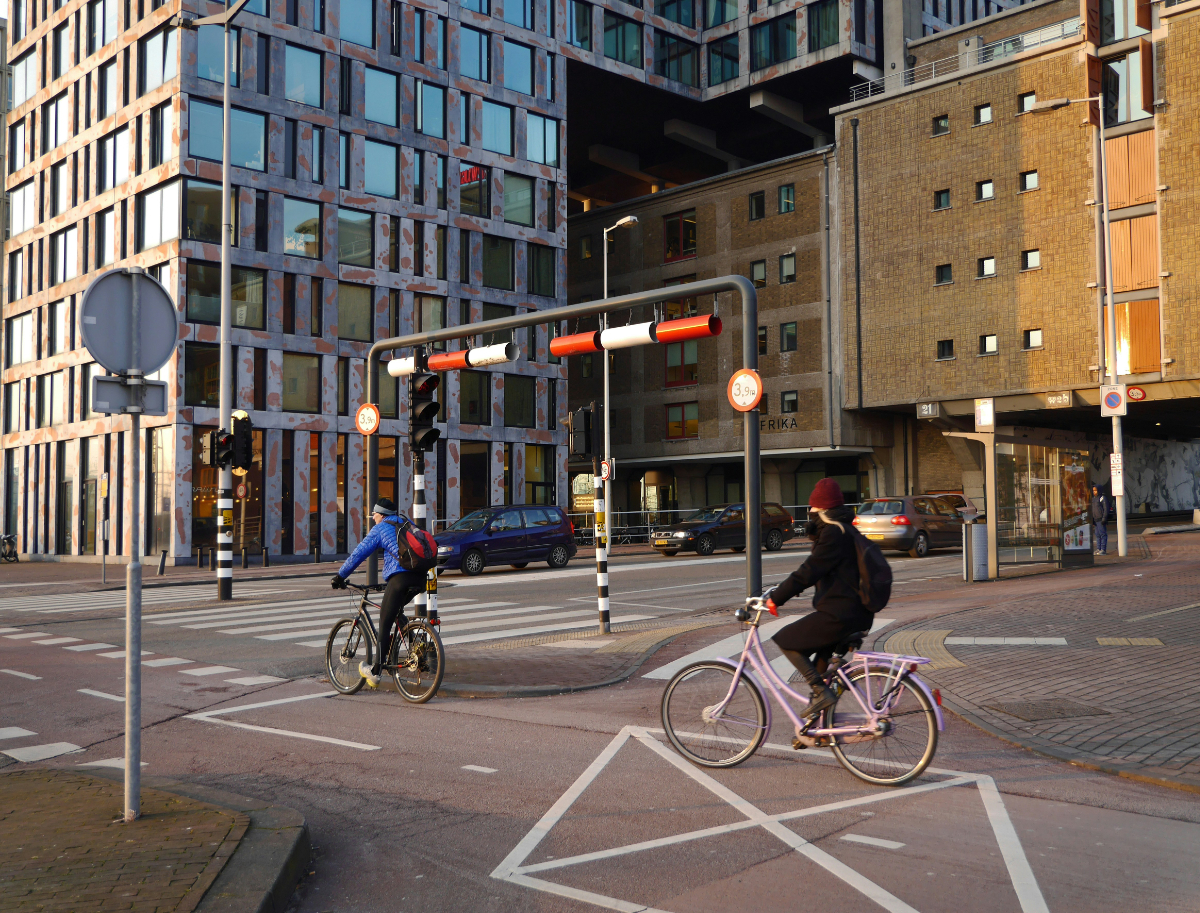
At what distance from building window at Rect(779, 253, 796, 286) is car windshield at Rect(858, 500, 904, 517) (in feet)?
72.3

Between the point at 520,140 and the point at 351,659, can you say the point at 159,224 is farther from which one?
the point at 351,659

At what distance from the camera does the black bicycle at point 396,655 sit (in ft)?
31.0

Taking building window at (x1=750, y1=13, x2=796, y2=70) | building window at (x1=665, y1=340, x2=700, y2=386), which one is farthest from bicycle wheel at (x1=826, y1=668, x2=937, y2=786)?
building window at (x1=750, y1=13, x2=796, y2=70)

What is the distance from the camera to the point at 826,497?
6.60 m

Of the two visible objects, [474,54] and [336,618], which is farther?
[474,54]

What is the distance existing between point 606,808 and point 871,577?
198 cm

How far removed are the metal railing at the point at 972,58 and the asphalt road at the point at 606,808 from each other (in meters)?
39.3

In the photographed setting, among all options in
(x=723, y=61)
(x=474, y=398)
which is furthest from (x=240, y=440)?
(x=723, y=61)

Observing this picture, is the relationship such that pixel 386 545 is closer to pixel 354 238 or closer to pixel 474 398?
pixel 354 238

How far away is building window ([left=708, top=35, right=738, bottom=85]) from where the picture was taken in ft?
170

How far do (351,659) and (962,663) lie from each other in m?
5.66

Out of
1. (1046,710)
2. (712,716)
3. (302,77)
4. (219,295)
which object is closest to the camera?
(712,716)

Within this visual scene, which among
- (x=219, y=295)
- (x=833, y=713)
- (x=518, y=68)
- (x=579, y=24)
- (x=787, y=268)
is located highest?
(x=579, y=24)

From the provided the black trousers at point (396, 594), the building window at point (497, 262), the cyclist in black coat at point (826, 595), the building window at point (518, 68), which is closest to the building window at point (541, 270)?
the building window at point (497, 262)
